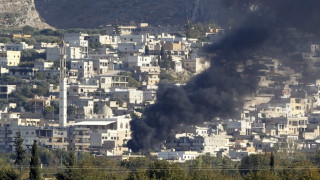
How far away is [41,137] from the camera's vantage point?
129500mm

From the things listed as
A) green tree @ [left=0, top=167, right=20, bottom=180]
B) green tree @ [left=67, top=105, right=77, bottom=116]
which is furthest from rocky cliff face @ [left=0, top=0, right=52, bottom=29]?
green tree @ [left=0, top=167, right=20, bottom=180]

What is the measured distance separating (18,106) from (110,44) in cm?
2534

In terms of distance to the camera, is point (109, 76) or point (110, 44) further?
point (110, 44)

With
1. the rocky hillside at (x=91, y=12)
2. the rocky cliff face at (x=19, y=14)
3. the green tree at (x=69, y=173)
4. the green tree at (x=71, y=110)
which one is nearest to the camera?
the green tree at (x=69, y=173)

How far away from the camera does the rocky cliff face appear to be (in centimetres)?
18075

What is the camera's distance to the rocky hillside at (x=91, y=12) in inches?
7190

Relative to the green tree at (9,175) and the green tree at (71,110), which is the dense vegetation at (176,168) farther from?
the green tree at (71,110)

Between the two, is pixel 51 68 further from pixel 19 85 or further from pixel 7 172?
pixel 7 172

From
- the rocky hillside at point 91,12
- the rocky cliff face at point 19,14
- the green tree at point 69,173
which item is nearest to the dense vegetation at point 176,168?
the green tree at point 69,173

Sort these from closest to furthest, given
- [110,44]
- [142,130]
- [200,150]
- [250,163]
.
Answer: [250,163] → [142,130] → [200,150] → [110,44]

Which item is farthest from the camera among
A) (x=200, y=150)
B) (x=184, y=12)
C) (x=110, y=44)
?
(x=184, y=12)

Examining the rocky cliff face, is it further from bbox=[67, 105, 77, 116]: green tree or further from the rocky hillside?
bbox=[67, 105, 77, 116]: green tree

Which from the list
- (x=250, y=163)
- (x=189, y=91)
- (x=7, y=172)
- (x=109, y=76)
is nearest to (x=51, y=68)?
(x=109, y=76)

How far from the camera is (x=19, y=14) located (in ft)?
597
